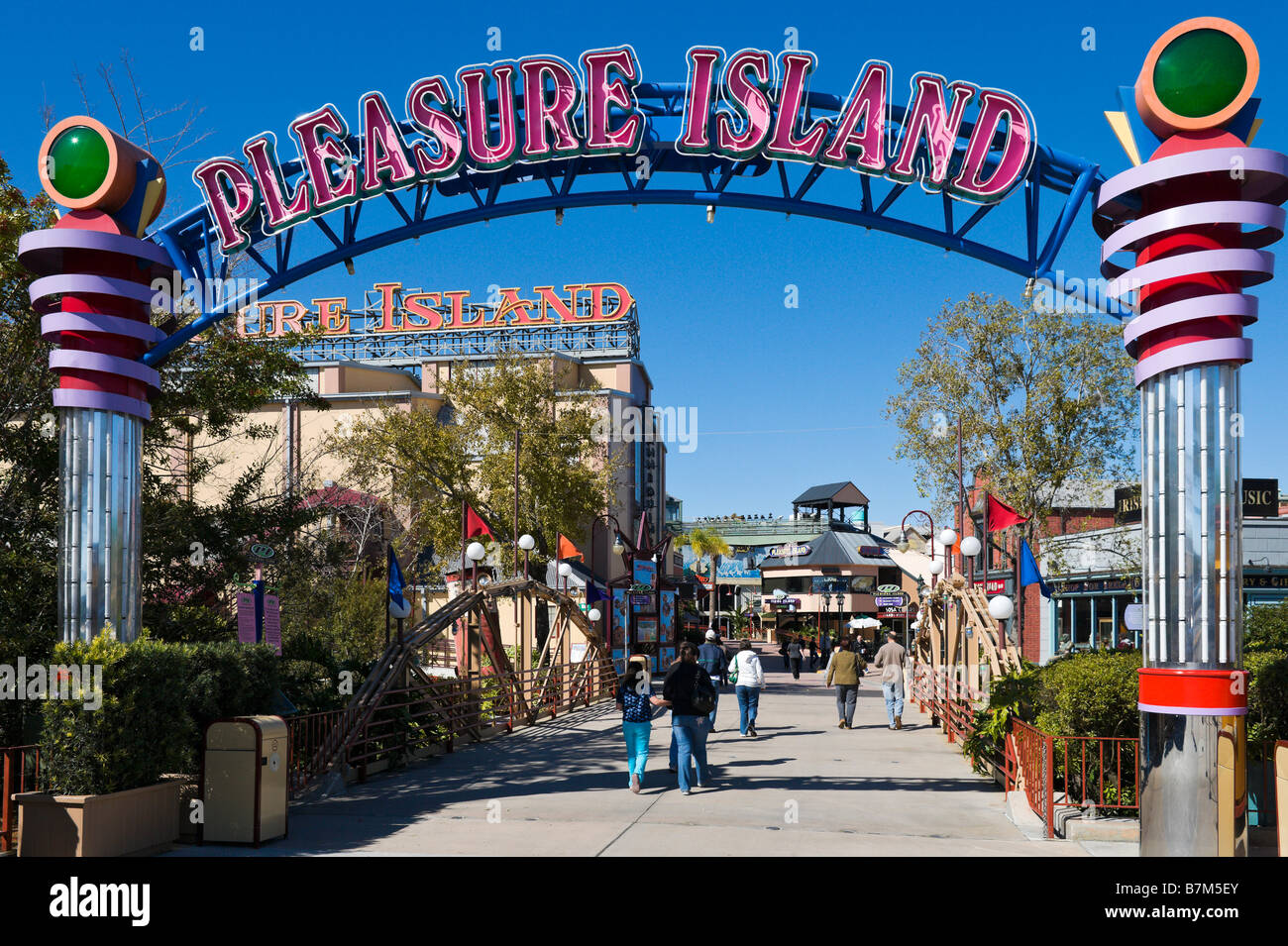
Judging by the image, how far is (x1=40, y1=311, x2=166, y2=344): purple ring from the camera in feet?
34.2

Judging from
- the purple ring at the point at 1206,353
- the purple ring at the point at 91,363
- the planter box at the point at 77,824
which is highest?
the purple ring at the point at 91,363

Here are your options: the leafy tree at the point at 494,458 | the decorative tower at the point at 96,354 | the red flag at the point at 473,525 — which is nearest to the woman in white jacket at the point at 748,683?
the red flag at the point at 473,525

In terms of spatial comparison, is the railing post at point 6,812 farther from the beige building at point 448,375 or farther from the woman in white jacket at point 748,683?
the beige building at point 448,375

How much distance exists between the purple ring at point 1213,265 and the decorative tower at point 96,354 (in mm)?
8842

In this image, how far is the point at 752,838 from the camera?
990 centimetres

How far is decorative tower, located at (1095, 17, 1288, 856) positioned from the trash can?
7093mm

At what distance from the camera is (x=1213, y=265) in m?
8.34

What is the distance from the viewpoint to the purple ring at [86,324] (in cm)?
1042

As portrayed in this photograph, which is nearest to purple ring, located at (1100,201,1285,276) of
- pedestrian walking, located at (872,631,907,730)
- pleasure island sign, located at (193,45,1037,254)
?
pleasure island sign, located at (193,45,1037,254)

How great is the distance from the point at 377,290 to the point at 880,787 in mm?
45246

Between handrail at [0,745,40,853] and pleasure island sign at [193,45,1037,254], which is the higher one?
pleasure island sign at [193,45,1037,254]

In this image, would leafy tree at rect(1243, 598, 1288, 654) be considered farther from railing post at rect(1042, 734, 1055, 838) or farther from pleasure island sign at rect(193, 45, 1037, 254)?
pleasure island sign at rect(193, 45, 1037, 254)
